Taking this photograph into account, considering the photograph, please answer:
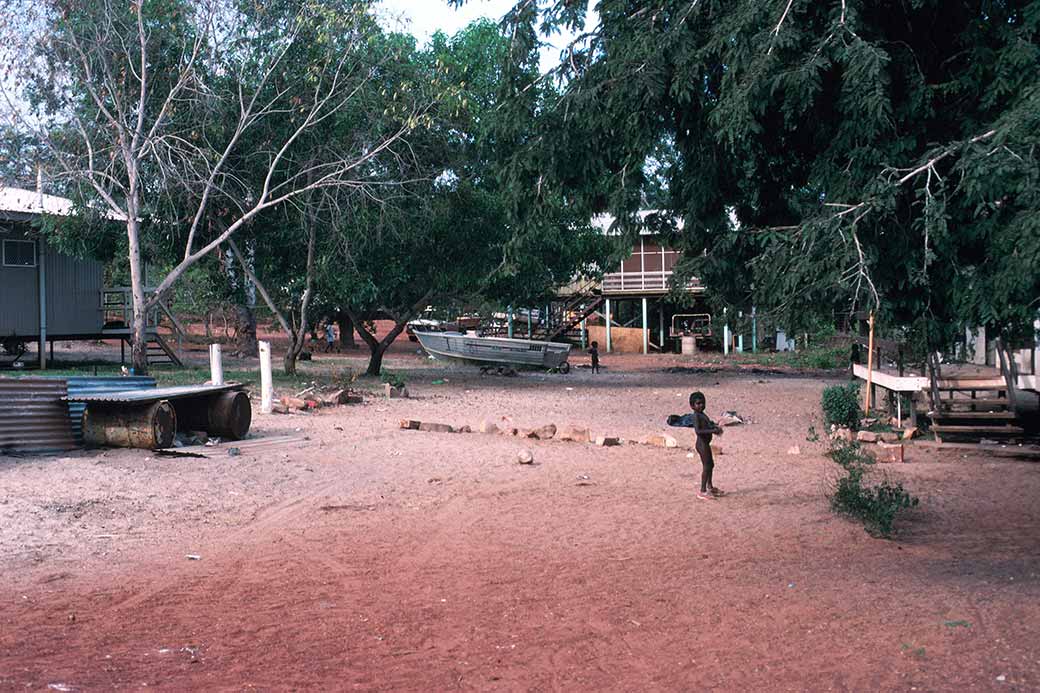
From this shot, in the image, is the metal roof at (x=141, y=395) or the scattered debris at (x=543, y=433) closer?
the metal roof at (x=141, y=395)

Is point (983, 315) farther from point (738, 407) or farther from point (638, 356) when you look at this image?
point (638, 356)

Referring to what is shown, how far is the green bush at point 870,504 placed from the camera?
9359 mm

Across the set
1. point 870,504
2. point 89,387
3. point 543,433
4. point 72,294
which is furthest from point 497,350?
point 870,504

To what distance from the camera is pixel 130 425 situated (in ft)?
40.9

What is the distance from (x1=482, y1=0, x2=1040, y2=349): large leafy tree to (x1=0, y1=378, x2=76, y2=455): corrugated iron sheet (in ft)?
23.5

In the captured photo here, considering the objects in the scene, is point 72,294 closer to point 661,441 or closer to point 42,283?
point 42,283

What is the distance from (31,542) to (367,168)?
1551cm

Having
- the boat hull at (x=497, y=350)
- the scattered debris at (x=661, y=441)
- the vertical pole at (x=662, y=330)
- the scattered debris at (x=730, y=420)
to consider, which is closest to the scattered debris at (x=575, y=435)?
the scattered debris at (x=661, y=441)

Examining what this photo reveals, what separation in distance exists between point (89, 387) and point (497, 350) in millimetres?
22175

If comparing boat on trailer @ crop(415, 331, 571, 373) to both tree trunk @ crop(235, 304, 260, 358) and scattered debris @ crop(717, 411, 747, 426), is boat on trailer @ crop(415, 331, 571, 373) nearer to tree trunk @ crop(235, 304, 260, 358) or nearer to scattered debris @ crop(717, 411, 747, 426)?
tree trunk @ crop(235, 304, 260, 358)

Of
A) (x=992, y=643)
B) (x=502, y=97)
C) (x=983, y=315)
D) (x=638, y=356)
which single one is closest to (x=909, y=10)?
(x=983, y=315)

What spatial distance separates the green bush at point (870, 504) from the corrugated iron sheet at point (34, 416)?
30.2ft

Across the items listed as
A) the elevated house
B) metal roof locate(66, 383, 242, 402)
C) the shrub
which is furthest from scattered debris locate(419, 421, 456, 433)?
the elevated house

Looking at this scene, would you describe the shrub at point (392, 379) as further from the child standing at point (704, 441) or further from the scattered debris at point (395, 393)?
the child standing at point (704, 441)
